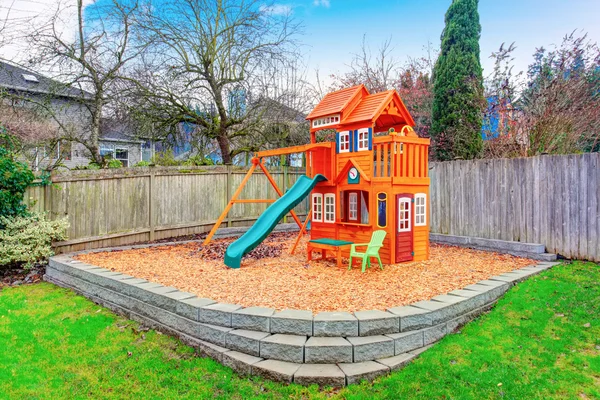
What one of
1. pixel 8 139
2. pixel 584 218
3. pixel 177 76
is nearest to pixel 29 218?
pixel 8 139

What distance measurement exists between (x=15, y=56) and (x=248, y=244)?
8058 mm

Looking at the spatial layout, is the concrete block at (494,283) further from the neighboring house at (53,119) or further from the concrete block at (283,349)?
the neighboring house at (53,119)

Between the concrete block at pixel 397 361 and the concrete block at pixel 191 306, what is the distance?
6.80 ft

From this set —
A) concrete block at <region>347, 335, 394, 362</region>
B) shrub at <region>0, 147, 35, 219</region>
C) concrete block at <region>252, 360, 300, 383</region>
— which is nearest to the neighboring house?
shrub at <region>0, 147, 35, 219</region>

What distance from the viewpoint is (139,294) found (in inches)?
197

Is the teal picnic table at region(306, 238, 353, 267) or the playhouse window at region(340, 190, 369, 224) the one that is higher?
the playhouse window at region(340, 190, 369, 224)

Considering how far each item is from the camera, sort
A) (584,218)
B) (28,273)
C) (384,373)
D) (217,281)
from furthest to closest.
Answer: (28,273), (584,218), (217,281), (384,373)

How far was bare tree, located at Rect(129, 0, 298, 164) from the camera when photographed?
36.2 ft

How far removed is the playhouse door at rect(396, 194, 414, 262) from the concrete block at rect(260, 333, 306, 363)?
3.82m

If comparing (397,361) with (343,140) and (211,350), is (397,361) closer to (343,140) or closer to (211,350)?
(211,350)

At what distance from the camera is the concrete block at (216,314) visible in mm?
4000

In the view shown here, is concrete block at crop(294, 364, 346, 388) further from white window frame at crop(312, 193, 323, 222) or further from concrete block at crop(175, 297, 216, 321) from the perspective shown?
white window frame at crop(312, 193, 323, 222)

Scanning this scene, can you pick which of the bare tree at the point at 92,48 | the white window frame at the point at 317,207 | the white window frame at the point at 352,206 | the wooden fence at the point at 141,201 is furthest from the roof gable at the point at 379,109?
the bare tree at the point at 92,48

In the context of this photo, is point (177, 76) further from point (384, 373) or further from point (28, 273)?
point (384, 373)
